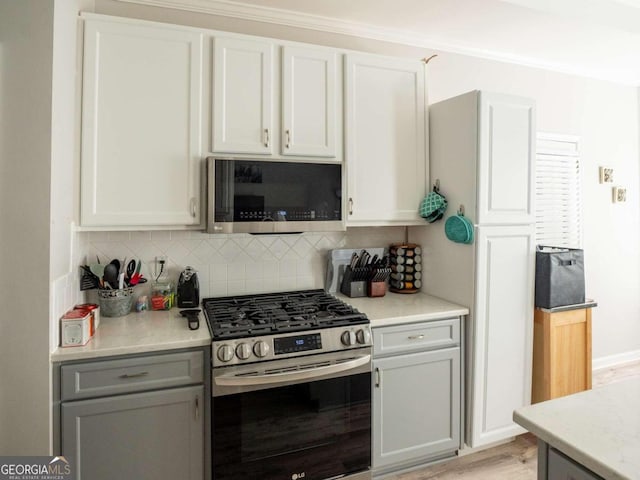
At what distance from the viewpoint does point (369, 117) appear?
7.74 ft

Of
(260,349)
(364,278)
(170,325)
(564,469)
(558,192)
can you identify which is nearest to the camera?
(564,469)

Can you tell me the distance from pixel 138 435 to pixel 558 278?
2.46 meters

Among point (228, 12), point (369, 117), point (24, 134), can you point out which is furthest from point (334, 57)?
point (24, 134)

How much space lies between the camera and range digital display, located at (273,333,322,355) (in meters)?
1.80

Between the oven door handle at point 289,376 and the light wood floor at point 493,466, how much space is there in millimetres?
811

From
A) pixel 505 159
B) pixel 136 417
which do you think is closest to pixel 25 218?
pixel 136 417

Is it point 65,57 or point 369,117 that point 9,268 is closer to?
point 65,57

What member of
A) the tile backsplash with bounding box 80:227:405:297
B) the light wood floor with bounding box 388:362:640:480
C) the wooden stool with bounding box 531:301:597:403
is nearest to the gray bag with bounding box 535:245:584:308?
the wooden stool with bounding box 531:301:597:403

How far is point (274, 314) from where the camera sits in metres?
2.06

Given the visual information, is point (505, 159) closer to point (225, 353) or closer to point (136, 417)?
point (225, 353)

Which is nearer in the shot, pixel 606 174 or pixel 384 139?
pixel 384 139

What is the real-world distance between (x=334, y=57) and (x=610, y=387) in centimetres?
202

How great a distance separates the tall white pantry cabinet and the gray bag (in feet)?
0.32

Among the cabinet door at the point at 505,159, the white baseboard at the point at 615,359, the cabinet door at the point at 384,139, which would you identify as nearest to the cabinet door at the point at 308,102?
the cabinet door at the point at 384,139
